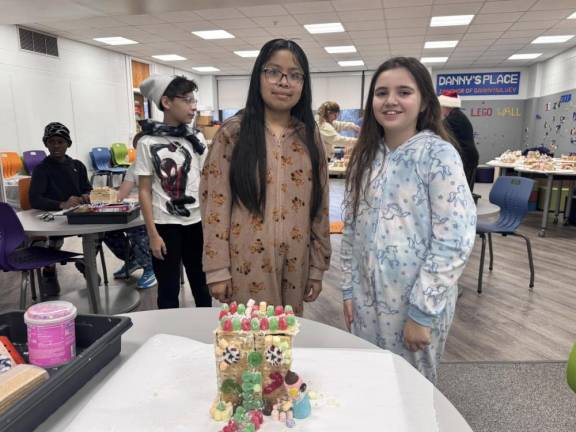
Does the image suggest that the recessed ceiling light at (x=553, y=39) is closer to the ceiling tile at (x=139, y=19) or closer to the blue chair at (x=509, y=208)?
the blue chair at (x=509, y=208)

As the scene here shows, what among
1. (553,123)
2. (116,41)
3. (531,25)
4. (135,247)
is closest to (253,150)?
(135,247)

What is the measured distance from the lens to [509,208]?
143 inches

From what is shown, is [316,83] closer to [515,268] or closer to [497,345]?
[515,268]

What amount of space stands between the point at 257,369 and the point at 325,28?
7675mm

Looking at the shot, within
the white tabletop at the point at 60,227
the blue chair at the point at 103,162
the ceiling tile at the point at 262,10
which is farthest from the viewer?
the blue chair at the point at 103,162

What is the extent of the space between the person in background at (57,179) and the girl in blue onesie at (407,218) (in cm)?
221

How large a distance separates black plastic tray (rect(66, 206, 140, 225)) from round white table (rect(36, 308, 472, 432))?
56.7 inches

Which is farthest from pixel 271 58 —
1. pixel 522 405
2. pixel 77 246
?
pixel 77 246

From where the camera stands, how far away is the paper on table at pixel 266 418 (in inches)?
27.7

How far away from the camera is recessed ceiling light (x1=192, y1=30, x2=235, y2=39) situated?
7.79 m

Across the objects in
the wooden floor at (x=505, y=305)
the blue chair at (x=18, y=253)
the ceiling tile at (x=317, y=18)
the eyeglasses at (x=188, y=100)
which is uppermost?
the ceiling tile at (x=317, y=18)

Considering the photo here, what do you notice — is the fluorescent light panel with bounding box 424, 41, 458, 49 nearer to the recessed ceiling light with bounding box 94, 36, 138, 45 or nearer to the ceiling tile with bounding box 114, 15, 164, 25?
the ceiling tile with bounding box 114, 15, 164, 25

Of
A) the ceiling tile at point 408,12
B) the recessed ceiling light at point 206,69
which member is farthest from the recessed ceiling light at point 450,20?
the recessed ceiling light at point 206,69

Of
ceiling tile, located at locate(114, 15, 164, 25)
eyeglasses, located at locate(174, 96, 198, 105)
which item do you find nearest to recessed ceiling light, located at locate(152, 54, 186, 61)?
ceiling tile, located at locate(114, 15, 164, 25)
